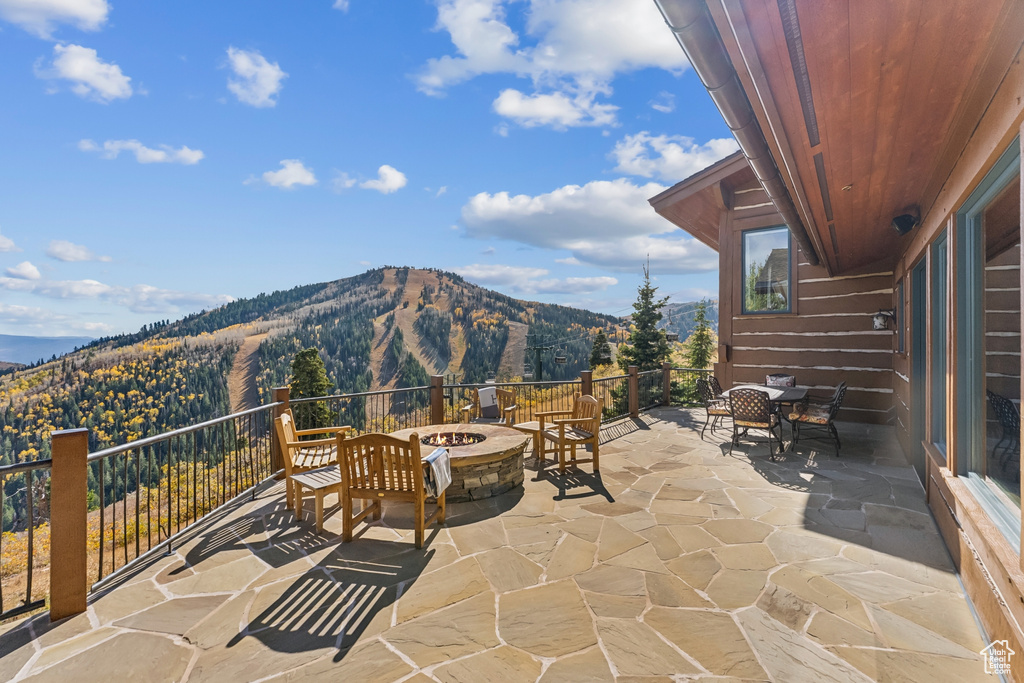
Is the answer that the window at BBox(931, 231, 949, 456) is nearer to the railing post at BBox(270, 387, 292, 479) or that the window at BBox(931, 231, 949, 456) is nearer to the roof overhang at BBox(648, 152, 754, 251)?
the roof overhang at BBox(648, 152, 754, 251)

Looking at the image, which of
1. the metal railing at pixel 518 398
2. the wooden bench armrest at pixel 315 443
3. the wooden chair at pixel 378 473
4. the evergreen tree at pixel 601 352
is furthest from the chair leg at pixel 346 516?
Answer: the evergreen tree at pixel 601 352

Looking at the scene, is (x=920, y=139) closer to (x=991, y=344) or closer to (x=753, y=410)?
(x=991, y=344)

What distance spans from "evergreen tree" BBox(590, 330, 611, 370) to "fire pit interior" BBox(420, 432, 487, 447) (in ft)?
50.1

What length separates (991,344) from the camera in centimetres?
250

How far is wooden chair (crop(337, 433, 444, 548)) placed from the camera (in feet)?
10.2

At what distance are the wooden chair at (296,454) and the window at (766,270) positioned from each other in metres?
7.75

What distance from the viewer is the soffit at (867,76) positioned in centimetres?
149

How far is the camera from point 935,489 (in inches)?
135

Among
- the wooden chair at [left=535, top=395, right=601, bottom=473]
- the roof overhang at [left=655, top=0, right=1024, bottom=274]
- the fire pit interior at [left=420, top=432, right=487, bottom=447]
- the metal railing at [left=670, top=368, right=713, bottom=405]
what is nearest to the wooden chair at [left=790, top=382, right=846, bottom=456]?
the wooden chair at [left=535, top=395, right=601, bottom=473]

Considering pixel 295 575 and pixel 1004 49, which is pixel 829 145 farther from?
pixel 295 575

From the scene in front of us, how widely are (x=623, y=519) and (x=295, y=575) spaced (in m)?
2.47

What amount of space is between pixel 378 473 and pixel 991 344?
13.2 feet

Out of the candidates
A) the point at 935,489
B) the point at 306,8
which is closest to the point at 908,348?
the point at 935,489

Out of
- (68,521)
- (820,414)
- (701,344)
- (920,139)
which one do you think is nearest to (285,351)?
(701,344)
